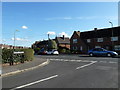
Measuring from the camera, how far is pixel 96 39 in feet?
182

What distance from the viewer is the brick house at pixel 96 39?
50219mm

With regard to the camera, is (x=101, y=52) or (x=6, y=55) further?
(x=101, y=52)

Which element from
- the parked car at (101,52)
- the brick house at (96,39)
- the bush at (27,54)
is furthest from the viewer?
the brick house at (96,39)

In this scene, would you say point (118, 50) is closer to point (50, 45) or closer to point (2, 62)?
point (50, 45)

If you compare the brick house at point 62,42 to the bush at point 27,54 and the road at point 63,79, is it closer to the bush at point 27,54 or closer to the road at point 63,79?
the bush at point 27,54

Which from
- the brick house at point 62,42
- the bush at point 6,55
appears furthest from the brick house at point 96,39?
the bush at point 6,55

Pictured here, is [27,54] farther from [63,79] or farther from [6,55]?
[63,79]

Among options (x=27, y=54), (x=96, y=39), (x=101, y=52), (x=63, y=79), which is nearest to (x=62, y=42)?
(x=96, y=39)

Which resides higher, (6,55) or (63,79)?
(6,55)

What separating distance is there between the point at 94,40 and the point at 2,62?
4385 cm

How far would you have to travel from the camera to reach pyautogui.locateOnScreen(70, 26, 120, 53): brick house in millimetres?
50219

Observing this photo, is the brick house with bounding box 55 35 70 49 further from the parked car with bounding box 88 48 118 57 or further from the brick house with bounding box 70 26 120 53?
the parked car with bounding box 88 48 118 57

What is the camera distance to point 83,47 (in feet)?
193

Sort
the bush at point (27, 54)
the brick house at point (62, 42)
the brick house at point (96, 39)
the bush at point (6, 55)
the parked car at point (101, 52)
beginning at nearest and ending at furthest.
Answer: the bush at point (6, 55)
the bush at point (27, 54)
the parked car at point (101, 52)
the brick house at point (96, 39)
the brick house at point (62, 42)
